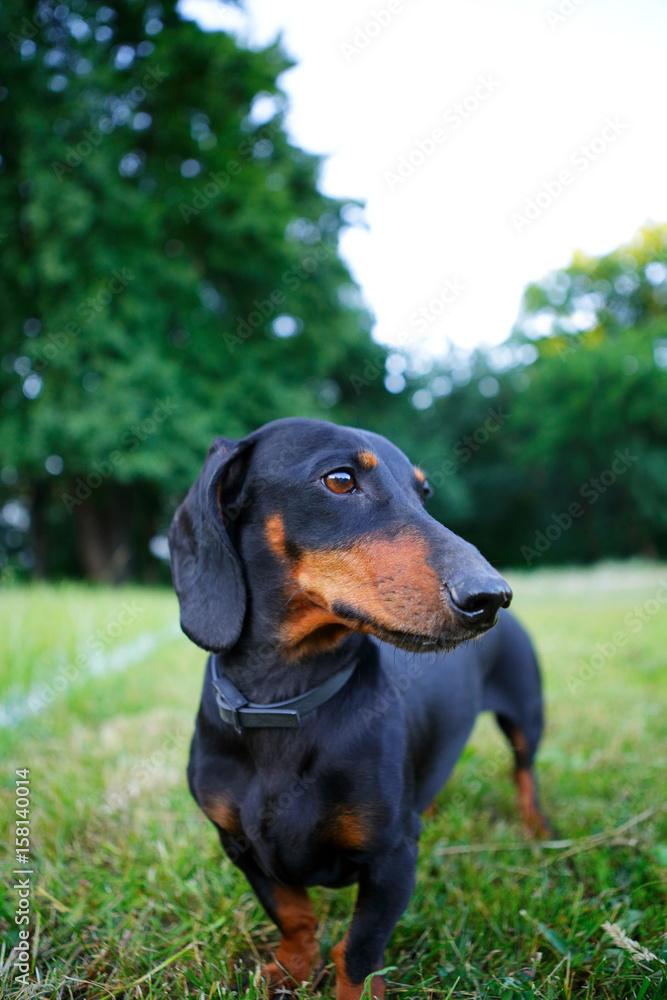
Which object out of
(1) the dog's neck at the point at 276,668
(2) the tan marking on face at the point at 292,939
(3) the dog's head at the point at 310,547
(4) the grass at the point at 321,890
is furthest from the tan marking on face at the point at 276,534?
(4) the grass at the point at 321,890

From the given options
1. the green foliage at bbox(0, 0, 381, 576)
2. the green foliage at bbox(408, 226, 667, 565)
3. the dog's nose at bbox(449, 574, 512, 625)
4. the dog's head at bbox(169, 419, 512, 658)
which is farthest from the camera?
the green foliage at bbox(408, 226, 667, 565)

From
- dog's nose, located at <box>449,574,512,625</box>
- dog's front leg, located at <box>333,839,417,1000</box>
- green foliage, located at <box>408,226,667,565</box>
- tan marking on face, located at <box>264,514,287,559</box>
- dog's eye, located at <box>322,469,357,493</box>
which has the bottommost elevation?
green foliage, located at <box>408,226,667,565</box>

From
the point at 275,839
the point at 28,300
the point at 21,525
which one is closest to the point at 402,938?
the point at 275,839

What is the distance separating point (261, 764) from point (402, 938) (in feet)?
2.59

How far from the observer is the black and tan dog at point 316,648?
1.63m

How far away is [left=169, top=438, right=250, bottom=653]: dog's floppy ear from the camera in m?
1.85

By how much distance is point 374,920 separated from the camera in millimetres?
1644

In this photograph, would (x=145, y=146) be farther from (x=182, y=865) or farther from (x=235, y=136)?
(x=182, y=865)

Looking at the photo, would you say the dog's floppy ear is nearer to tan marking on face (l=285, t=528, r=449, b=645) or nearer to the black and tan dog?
the black and tan dog

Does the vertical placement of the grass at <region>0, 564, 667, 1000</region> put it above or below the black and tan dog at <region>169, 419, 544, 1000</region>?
below

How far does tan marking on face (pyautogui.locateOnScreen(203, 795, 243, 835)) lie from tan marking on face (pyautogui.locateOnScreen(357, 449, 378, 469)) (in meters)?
1.02

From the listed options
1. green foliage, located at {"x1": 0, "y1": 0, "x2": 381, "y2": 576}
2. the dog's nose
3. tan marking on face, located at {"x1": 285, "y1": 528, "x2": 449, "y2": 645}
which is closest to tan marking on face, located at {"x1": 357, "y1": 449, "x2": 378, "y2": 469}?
tan marking on face, located at {"x1": 285, "y1": 528, "x2": 449, "y2": 645}

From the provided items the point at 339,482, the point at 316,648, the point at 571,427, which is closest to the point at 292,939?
the point at 316,648

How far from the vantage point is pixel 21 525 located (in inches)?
855
